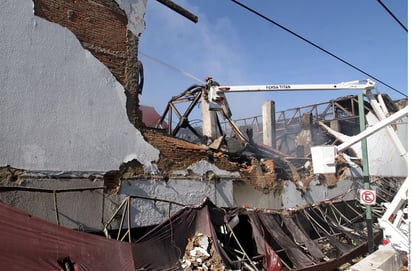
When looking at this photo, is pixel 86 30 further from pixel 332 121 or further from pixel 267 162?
pixel 332 121

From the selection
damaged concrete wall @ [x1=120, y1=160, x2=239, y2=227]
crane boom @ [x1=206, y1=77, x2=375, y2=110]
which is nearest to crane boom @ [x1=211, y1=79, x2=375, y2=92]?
crane boom @ [x1=206, y1=77, x2=375, y2=110]

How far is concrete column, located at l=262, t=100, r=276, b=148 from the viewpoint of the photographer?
22.8 meters

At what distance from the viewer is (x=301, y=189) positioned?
13180mm

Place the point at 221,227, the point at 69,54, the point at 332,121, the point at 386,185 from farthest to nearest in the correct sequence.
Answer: the point at 332,121 → the point at 386,185 → the point at 221,227 → the point at 69,54

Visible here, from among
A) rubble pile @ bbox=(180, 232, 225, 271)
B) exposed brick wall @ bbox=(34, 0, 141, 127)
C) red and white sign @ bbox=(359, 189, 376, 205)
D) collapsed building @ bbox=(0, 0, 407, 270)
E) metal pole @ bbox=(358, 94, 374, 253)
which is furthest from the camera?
metal pole @ bbox=(358, 94, 374, 253)

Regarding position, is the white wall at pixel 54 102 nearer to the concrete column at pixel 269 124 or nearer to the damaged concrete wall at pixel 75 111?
the damaged concrete wall at pixel 75 111

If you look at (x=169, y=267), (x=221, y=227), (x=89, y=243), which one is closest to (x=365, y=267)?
(x=221, y=227)

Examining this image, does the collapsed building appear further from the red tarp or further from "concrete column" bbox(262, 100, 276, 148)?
"concrete column" bbox(262, 100, 276, 148)

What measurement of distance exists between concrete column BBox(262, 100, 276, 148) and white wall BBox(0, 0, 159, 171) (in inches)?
612

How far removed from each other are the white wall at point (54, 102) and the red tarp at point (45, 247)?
2.36 metres

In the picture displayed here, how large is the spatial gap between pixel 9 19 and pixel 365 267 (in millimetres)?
8444

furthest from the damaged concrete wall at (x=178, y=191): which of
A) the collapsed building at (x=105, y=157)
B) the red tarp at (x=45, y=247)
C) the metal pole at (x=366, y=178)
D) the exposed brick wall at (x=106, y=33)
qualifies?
the metal pole at (x=366, y=178)

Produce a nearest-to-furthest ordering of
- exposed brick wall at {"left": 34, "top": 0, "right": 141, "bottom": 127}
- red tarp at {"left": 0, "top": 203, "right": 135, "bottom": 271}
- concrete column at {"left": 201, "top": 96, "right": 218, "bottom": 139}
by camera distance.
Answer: red tarp at {"left": 0, "top": 203, "right": 135, "bottom": 271} → exposed brick wall at {"left": 34, "top": 0, "right": 141, "bottom": 127} → concrete column at {"left": 201, "top": 96, "right": 218, "bottom": 139}

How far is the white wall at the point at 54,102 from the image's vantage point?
6.49 m
